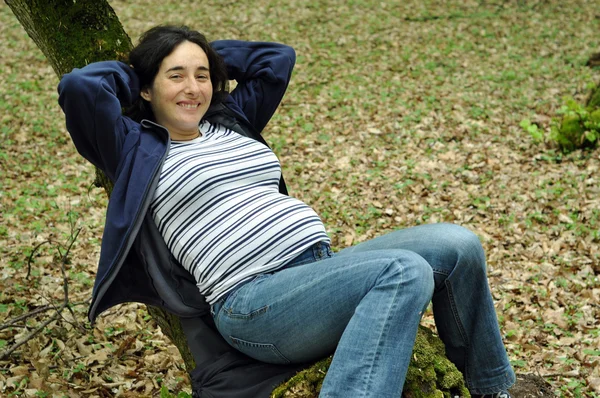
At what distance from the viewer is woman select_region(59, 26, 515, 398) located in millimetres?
2447

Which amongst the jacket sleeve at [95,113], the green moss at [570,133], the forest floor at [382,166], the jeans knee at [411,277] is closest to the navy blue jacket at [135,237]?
the jacket sleeve at [95,113]

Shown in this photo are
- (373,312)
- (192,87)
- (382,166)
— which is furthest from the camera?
(382,166)

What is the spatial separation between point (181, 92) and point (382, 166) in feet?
15.1

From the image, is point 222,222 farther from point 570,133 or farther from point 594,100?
point 594,100

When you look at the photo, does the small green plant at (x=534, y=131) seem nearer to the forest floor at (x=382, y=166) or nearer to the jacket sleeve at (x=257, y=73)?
the forest floor at (x=382, y=166)

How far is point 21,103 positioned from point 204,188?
7.88 metres

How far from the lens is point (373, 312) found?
7.93 ft

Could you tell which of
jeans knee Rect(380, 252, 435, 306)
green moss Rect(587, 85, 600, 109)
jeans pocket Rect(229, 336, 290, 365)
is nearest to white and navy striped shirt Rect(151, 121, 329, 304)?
jeans pocket Rect(229, 336, 290, 365)

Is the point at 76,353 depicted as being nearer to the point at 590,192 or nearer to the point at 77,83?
the point at 77,83

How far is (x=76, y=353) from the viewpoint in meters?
4.13

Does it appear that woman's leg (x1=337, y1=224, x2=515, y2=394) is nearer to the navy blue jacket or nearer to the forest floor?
the navy blue jacket

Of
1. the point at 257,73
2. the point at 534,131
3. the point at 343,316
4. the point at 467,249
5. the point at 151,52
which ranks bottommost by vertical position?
the point at 534,131

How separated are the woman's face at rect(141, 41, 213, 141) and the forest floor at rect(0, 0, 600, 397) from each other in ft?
4.60

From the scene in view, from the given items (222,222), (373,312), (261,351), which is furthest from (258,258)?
(373,312)
